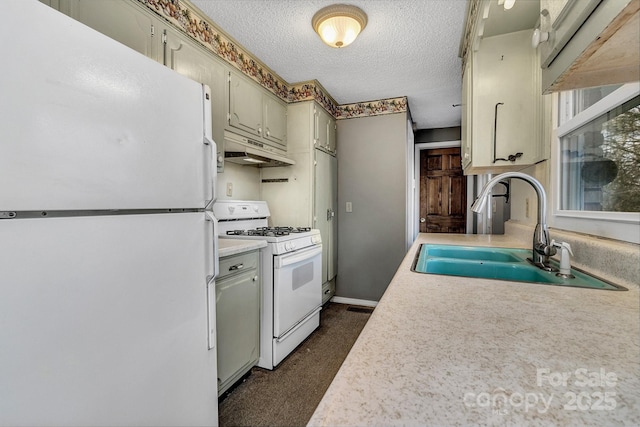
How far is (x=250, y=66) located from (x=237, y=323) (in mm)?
1971

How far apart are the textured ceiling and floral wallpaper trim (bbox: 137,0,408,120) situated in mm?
60

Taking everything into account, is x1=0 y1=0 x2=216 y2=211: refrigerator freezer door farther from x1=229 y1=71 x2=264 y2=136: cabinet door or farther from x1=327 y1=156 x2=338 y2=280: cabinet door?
x1=327 y1=156 x2=338 y2=280: cabinet door

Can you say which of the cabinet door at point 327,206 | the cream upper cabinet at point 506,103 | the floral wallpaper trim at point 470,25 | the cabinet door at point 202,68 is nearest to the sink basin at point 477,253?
the cream upper cabinet at point 506,103

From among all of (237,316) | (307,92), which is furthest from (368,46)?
(237,316)

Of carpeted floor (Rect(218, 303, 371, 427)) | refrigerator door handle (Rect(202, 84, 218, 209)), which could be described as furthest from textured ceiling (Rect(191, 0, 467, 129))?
carpeted floor (Rect(218, 303, 371, 427))

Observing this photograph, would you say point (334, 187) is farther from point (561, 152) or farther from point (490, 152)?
point (561, 152)

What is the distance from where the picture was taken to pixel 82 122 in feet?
2.59

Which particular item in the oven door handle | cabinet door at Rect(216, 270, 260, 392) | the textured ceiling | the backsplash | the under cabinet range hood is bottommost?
cabinet door at Rect(216, 270, 260, 392)

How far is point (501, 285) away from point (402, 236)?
2336mm

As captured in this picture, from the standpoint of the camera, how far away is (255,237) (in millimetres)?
2053

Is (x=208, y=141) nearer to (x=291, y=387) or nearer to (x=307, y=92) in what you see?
(x=291, y=387)

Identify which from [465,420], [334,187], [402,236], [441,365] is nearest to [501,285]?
[441,365]

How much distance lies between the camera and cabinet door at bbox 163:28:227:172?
64.9 inches

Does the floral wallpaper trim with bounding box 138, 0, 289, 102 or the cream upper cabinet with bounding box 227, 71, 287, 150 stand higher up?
the floral wallpaper trim with bounding box 138, 0, 289, 102
